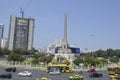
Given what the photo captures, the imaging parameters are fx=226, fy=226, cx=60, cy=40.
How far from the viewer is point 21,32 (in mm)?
143000

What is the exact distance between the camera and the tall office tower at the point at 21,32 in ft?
460

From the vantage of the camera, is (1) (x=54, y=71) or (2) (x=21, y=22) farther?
(2) (x=21, y=22)

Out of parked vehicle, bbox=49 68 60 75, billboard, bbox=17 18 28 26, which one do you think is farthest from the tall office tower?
parked vehicle, bbox=49 68 60 75

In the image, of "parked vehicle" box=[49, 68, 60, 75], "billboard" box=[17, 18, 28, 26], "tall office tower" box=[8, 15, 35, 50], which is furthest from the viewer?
"billboard" box=[17, 18, 28, 26]

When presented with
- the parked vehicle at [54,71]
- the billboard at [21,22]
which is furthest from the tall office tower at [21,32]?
the parked vehicle at [54,71]

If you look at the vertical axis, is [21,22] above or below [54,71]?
above

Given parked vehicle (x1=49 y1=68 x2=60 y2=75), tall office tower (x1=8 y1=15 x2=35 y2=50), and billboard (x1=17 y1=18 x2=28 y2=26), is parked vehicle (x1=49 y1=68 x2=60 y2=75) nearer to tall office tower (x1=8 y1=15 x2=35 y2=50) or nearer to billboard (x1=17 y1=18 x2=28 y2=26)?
tall office tower (x1=8 y1=15 x2=35 y2=50)

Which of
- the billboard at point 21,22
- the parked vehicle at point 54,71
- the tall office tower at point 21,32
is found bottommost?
the parked vehicle at point 54,71

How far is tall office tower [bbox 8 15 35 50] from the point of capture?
140 m

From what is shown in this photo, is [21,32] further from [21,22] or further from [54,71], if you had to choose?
[54,71]

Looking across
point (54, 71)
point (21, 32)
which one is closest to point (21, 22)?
point (21, 32)

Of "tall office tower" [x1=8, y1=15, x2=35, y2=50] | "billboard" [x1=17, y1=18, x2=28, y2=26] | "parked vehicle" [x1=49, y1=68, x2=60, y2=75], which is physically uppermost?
"billboard" [x1=17, y1=18, x2=28, y2=26]

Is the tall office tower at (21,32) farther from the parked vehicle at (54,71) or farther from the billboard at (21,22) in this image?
the parked vehicle at (54,71)

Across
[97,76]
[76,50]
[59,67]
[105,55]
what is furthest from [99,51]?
[97,76]
